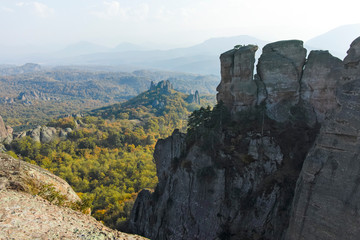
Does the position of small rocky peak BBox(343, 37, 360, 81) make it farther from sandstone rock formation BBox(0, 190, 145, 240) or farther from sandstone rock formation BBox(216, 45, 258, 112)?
sandstone rock formation BBox(0, 190, 145, 240)

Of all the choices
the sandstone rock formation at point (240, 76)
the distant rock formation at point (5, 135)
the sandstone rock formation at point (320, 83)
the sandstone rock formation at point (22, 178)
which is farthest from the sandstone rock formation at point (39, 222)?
the distant rock formation at point (5, 135)

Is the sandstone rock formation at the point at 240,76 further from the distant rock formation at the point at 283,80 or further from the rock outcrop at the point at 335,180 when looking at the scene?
the rock outcrop at the point at 335,180

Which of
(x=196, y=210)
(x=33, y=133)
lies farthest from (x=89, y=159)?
(x=196, y=210)

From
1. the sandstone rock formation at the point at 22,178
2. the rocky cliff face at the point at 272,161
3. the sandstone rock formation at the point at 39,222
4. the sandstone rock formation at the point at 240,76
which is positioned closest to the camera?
the sandstone rock formation at the point at 39,222

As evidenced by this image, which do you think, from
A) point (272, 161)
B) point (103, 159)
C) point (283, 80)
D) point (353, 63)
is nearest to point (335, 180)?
point (272, 161)

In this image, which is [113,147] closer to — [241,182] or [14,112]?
[241,182]

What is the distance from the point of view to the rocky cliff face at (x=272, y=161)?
547 inches

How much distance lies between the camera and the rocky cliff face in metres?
13.9

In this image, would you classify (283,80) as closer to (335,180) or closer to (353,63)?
(353,63)

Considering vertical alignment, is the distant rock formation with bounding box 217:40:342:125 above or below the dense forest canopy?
above

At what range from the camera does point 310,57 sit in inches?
876

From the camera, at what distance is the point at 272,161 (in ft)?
65.5

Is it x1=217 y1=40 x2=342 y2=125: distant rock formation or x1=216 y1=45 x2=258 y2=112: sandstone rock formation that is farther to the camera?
x1=216 y1=45 x2=258 y2=112: sandstone rock formation

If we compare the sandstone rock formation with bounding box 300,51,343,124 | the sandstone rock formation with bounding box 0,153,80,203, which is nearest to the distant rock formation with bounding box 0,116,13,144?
the sandstone rock formation with bounding box 0,153,80,203
